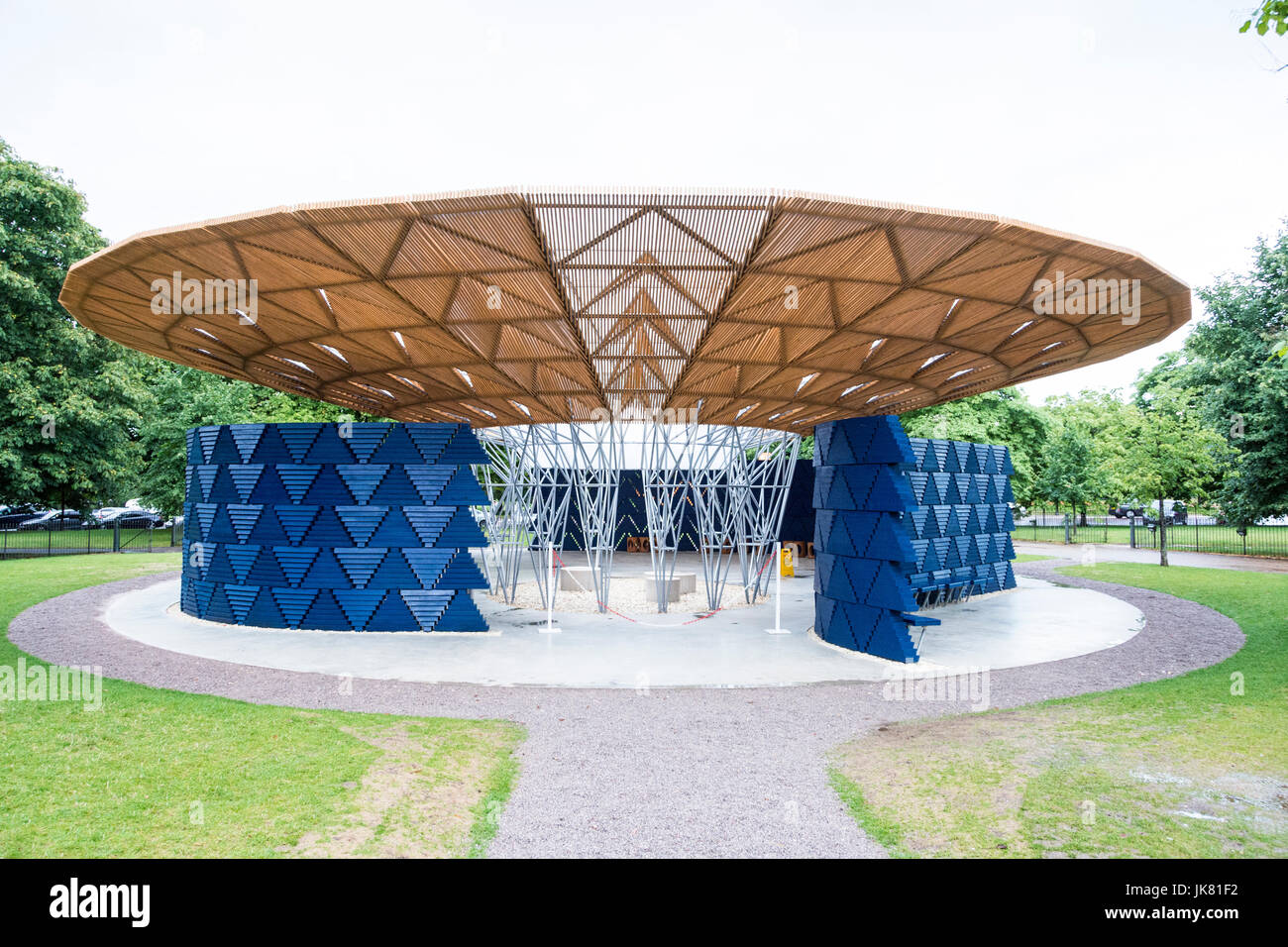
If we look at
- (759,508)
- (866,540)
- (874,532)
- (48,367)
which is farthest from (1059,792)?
(48,367)

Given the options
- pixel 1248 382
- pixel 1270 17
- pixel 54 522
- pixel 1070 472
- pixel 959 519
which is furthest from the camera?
pixel 54 522

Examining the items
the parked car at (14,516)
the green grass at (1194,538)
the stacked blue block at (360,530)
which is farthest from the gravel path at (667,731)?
the parked car at (14,516)

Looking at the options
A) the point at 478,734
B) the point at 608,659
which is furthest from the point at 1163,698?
the point at 478,734

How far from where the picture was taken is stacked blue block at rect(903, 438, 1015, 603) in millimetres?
21484

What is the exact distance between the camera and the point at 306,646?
16.0 m

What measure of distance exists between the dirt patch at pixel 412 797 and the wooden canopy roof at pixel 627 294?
7.13 meters

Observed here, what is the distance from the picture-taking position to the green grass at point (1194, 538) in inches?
1794

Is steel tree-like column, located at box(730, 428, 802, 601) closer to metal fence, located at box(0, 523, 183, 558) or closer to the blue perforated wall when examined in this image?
the blue perforated wall

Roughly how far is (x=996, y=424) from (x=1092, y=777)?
38039mm

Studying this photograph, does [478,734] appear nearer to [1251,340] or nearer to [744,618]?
[744,618]

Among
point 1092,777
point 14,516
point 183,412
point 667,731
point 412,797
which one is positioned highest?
point 183,412

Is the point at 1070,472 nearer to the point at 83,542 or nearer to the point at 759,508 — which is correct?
the point at 759,508

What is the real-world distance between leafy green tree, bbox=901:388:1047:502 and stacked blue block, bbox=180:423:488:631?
30525 mm

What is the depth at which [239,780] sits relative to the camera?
769cm
